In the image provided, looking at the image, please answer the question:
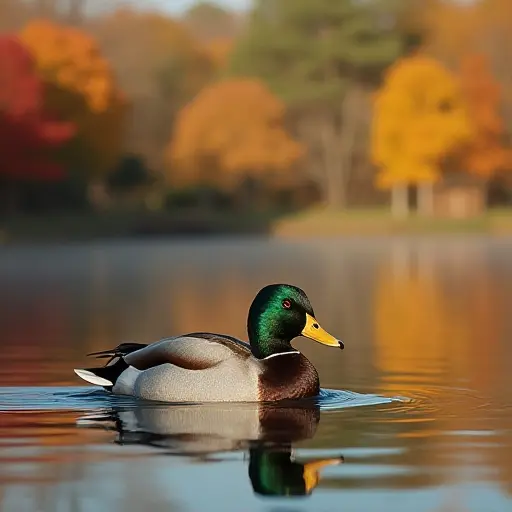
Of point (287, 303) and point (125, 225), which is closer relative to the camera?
point (287, 303)

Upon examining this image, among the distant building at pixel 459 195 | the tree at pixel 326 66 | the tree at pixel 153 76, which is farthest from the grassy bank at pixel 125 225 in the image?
the tree at pixel 153 76

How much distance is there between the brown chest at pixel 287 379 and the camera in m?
9.70

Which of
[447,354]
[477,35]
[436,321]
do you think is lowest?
[447,354]

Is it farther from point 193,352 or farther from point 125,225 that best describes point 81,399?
point 125,225

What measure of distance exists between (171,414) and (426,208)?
187 feet

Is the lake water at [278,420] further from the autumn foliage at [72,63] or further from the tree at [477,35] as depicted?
the tree at [477,35]

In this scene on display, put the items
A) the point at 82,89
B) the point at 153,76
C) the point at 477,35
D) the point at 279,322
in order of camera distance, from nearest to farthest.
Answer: the point at 279,322, the point at 82,89, the point at 477,35, the point at 153,76

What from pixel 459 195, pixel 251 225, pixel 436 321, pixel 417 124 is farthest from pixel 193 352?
pixel 459 195

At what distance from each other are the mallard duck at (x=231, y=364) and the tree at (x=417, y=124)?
5313cm

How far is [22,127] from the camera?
53.5 meters

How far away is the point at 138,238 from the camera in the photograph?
5259 cm

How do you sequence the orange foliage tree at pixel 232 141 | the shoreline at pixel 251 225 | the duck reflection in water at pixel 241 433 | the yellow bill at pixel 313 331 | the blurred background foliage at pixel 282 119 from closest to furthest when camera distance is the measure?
the duck reflection in water at pixel 241 433
the yellow bill at pixel 313 331
the shoreline at pixel 251 225
the blurred background foliage at pixel 282 119
the orange foliage tree at pixel 232 141

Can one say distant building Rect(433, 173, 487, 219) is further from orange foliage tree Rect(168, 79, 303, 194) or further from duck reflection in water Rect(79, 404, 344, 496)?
duck reflection in water Rect(79, 404, 344, 496)

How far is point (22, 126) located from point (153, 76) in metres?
27.5
